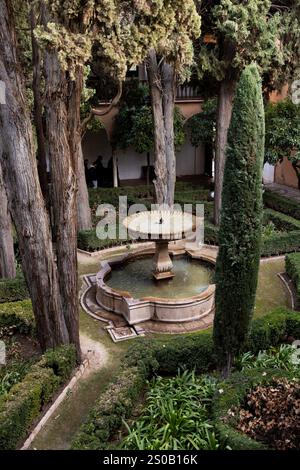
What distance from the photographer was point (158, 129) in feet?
44.2

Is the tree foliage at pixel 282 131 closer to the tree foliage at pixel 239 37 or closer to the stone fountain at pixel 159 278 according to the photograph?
the tree foliage at pixel 239 37

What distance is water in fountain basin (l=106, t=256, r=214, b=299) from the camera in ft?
31.9

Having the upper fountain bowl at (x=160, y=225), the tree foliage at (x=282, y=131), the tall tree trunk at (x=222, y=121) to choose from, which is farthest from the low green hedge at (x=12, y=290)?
the tree foliage at (x=282, y=131)

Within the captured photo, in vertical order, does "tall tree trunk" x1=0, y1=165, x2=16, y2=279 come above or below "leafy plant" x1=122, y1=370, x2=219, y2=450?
above

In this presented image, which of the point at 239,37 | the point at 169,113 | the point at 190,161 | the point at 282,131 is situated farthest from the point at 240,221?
the point at 190,161

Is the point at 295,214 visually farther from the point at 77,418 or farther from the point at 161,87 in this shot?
the point at 77,418

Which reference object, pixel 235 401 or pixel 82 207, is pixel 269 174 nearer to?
pixel 82 207

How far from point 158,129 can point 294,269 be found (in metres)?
5.78

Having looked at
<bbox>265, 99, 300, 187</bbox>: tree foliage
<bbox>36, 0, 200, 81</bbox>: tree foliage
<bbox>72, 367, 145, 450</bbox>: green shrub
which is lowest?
<bbox>72, 367, 145, 450</bbox>: green shrub

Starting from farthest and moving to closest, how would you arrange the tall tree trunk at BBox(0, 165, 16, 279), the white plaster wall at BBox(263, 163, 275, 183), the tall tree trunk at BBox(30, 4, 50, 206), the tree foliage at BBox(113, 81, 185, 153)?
the white plaster wall at BBox(263, 163, 275, 183), the tree foliage at BBox(113, 81, 185, 153), the tall tree trunk at BBox(30, 4, 50, 206), the tall tree trunk at BBox(0, 165, 16, 279)

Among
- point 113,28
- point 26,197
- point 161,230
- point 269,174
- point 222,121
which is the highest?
point 113,28

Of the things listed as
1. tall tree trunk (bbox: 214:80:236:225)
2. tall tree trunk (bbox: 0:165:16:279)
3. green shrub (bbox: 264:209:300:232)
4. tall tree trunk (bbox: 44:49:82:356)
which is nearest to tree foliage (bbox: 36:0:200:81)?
tall tree trunk (bbox: 44:49:82:356)

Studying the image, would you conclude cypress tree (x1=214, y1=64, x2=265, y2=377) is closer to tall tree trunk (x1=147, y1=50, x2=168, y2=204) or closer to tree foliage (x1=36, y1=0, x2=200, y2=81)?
tree foliage (x1=36, y1=0, x2=200, y2=81)

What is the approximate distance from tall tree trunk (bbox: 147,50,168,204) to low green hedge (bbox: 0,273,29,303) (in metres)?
5.57
